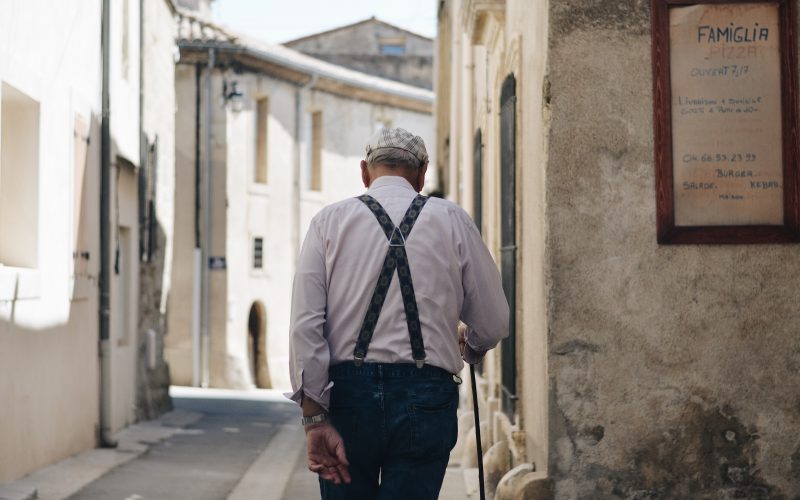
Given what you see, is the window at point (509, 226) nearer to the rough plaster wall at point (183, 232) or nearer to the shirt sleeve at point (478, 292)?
the shirt sleeve at point (478, 292)

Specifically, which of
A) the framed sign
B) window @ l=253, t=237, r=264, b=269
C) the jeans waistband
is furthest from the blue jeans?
window @ l=253, t=237, r=264, b=269

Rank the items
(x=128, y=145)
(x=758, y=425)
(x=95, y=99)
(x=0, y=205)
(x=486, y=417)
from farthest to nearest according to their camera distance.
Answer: (x=128, y=145), (x=95, y=99), (x=486, y=417), (x=0, y=205), (x=758, y=425)

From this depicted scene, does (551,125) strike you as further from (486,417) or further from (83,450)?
(83,450)

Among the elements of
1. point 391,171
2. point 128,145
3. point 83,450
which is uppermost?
point 128,145

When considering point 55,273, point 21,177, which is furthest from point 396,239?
point 55,273

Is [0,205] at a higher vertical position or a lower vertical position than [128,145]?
lower

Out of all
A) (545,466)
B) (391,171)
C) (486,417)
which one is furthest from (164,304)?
(391,171)

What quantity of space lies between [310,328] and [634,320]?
2222 mm

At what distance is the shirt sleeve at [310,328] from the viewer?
11.9ft

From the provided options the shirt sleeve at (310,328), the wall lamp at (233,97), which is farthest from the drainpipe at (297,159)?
the shirt sleeve at (310,328)

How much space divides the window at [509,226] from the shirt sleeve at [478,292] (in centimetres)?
357

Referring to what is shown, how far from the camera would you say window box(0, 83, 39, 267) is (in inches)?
354

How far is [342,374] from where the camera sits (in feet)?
12.0

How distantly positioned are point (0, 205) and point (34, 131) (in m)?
0.57
